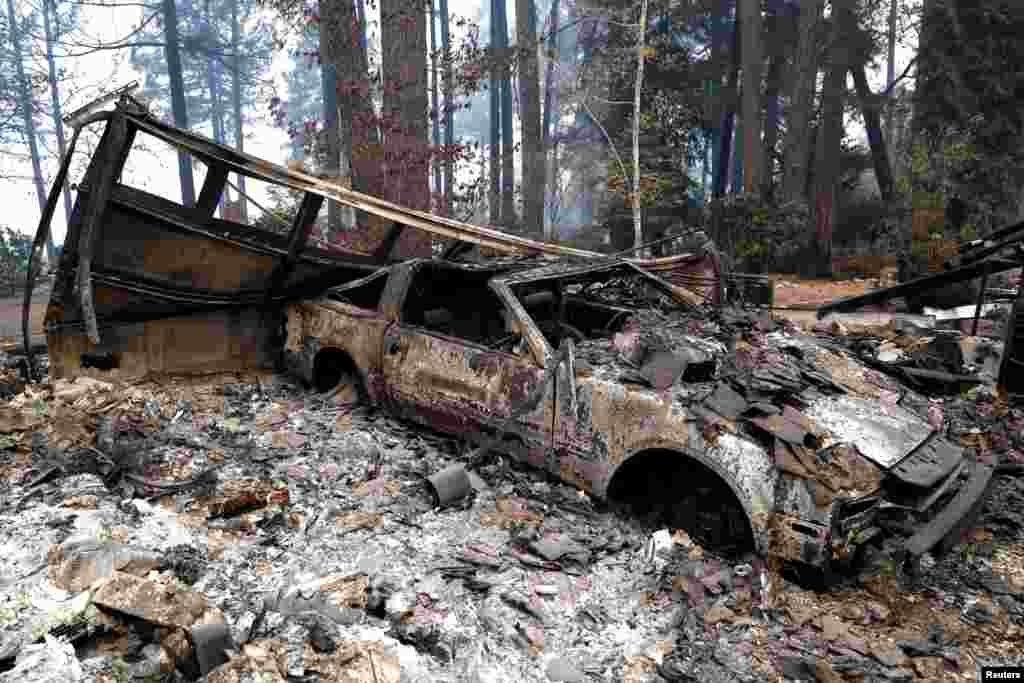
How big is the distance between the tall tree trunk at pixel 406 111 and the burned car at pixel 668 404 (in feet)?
18.6

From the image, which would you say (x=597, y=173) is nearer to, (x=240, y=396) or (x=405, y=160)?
(x=405, y=160)

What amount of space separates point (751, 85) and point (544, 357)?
15772 millimetres

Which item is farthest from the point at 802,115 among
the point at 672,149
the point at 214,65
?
the point at 214,65

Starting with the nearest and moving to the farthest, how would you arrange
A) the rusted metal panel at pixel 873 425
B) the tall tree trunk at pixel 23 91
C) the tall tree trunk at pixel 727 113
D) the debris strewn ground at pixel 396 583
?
the debris strewn ground at pixel 396 583 < the rusted metal panel at pixel 873 425 < the tall tree trunk at pixel 727 113 < the tall tree trunk at pixel 23 91

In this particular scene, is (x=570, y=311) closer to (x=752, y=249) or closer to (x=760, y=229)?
(x=752, y=249)

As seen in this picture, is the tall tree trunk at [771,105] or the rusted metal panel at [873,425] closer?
the rusted metal panel at [873,425]

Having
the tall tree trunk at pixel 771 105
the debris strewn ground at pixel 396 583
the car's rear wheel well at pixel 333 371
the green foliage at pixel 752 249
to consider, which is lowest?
the debris strewn ground at pixel 396 583

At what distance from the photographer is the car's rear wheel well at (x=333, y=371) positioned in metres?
6.06

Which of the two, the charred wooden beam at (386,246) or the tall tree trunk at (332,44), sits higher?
the tall tree trunk at (332,44)

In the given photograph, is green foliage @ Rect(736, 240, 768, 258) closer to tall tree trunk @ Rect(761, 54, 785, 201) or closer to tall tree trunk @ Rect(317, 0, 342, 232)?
tall tree trunk @ Rect(761, 54, 785, 201)

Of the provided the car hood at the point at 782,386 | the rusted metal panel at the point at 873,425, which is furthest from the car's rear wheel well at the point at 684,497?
the rusted metal panel at the point at 873,425

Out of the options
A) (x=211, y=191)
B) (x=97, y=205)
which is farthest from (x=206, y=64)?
(x=97, y=205)

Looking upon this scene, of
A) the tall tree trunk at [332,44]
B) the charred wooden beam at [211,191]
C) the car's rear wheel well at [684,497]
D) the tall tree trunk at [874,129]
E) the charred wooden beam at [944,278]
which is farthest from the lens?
the tall tree trunk at [874,129]

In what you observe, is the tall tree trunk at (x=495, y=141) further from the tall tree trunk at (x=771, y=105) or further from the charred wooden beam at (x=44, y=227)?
the charred wooden beam at (x=44, y=227)
